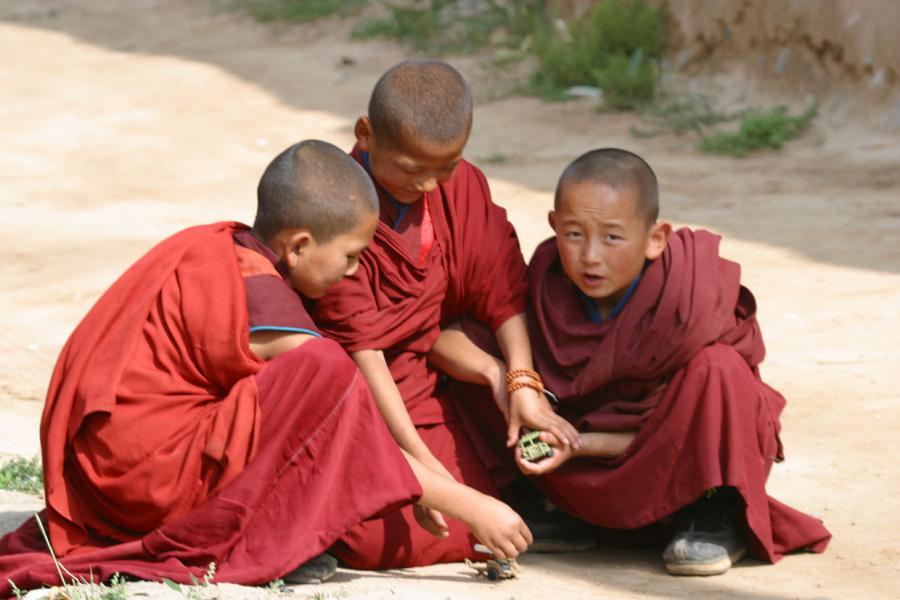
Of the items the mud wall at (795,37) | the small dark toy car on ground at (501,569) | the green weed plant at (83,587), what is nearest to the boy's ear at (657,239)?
the small dark toy car on ground at (501,569)

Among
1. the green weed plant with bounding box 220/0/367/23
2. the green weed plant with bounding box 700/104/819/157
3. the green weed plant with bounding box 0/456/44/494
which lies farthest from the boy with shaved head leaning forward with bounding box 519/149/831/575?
the green weed plant with bounding box 220/0/367/23

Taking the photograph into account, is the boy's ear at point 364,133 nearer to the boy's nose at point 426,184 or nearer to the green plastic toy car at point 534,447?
the boy's nose at point 426,184

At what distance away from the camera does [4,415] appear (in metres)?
5.52

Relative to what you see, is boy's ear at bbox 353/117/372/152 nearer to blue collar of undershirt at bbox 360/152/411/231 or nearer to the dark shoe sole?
blue collar of undershirt at bbox 360/152/411/231

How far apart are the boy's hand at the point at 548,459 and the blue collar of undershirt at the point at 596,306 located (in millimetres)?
370

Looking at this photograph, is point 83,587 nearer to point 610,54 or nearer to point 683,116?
point 683,116

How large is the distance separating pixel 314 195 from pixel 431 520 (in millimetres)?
852

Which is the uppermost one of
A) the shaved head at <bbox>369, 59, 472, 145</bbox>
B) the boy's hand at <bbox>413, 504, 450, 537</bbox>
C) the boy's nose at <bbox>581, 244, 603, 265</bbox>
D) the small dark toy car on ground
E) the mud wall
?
the mud wall

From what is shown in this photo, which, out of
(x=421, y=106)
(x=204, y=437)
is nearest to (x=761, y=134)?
(x=421, y=106)

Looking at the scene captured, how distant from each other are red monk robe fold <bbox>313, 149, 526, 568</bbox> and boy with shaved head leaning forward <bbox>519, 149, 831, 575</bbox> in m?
0.24

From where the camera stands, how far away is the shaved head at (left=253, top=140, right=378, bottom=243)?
11.8 ft

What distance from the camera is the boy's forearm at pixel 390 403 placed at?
3.84 m

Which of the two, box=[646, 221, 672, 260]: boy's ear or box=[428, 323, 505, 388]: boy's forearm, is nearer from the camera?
box=[646, 221, 672, 260]: boy's ear

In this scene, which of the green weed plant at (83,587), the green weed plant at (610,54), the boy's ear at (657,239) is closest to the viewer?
the green weed plant at (83,587)
